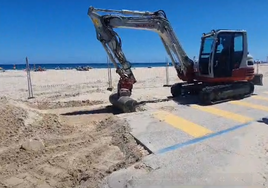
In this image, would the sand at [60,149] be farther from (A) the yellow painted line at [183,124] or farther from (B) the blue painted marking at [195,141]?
(A) the yellow painted line at [183,124]

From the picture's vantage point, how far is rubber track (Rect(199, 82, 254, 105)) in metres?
8.22

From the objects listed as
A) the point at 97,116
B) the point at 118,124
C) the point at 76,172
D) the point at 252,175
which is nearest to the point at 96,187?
the point at 76,172

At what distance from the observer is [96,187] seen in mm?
3406

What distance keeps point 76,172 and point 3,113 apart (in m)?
3.52

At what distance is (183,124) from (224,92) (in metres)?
3.43

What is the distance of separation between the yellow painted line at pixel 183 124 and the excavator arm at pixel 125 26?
1.58 metres

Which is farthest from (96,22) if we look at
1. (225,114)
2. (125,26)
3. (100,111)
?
(225,114)

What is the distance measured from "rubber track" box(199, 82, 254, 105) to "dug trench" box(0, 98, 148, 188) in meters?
3.41

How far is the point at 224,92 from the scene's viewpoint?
866cm

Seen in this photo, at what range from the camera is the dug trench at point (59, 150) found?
380cm

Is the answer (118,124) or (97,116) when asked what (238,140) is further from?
(97,116)

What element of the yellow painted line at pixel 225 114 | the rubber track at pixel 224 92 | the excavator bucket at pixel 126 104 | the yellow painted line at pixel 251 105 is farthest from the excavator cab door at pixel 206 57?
the excavator bucket at pixel 126 104

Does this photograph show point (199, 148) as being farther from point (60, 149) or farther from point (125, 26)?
point (125, 26)

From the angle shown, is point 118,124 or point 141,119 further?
point 141,119
